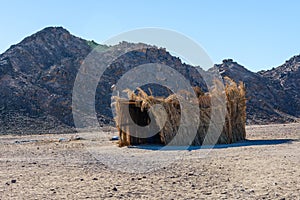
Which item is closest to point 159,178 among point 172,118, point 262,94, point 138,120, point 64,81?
point 172,118

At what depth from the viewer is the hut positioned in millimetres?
17969

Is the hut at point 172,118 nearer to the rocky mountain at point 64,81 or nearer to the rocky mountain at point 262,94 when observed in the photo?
the rocky mountain at point 64,81

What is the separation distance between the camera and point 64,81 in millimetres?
44625

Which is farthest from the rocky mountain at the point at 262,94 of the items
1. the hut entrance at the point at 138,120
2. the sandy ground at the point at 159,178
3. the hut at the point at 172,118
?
the sandy ground at the point at 159,178

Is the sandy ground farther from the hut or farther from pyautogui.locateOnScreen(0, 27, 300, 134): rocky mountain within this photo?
pyautogui.locateOnScreen(0, 27, 300, 134): rocky mountain

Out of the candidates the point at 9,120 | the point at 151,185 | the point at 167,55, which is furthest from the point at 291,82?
the point at 151,185

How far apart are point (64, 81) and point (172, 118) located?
2834 cm

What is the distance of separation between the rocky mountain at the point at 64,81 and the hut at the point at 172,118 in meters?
16.2

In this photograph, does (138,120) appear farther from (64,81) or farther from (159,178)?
(64,81)

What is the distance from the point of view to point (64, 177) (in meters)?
9.43

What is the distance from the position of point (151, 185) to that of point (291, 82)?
57.6 metres

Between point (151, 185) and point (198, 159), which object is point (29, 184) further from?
point (198, 159)

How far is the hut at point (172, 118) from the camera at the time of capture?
59.0ft

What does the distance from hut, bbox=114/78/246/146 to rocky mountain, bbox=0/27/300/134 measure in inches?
638
